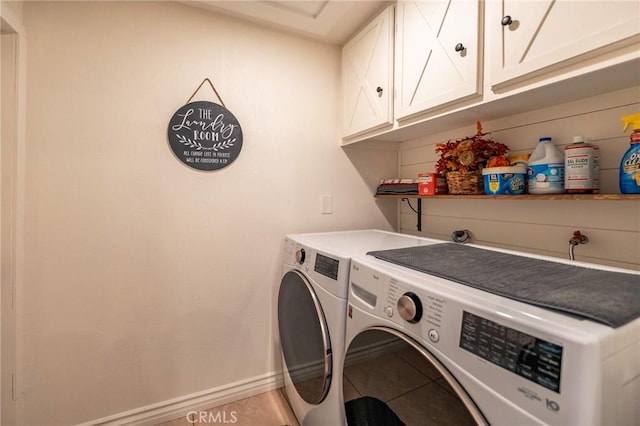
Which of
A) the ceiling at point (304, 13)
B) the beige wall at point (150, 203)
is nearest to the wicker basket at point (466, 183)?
the beige wall at point (150, 203)

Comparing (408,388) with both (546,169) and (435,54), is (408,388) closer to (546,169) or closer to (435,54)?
(546,169)

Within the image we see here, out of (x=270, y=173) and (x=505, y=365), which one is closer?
(x=505, y=365)

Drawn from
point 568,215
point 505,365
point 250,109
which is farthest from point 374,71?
point 505,365

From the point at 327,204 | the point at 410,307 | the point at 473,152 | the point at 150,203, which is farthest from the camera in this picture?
the point at 327,204

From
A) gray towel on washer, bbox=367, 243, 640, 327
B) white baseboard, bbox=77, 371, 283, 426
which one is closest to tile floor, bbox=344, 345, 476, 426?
gray towel on washer, bbox=367, 243, 640, 327

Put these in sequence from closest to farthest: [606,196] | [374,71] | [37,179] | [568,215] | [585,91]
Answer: [606,196]
[585,91]
[568,215]
[37,179]
[374,71]

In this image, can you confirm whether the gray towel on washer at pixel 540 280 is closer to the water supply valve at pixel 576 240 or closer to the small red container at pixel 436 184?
the water supply valve at pixel 576 240

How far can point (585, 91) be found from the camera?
3.30ft

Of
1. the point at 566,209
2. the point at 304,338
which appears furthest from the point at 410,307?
the point at 566,209

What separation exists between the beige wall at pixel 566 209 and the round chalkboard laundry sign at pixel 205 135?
1.26 meters

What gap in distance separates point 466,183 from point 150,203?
1.60 metres

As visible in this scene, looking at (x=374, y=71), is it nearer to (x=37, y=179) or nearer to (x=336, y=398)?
(x=336, y=398)

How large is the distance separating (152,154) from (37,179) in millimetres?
475

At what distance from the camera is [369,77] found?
1599 millimetres
